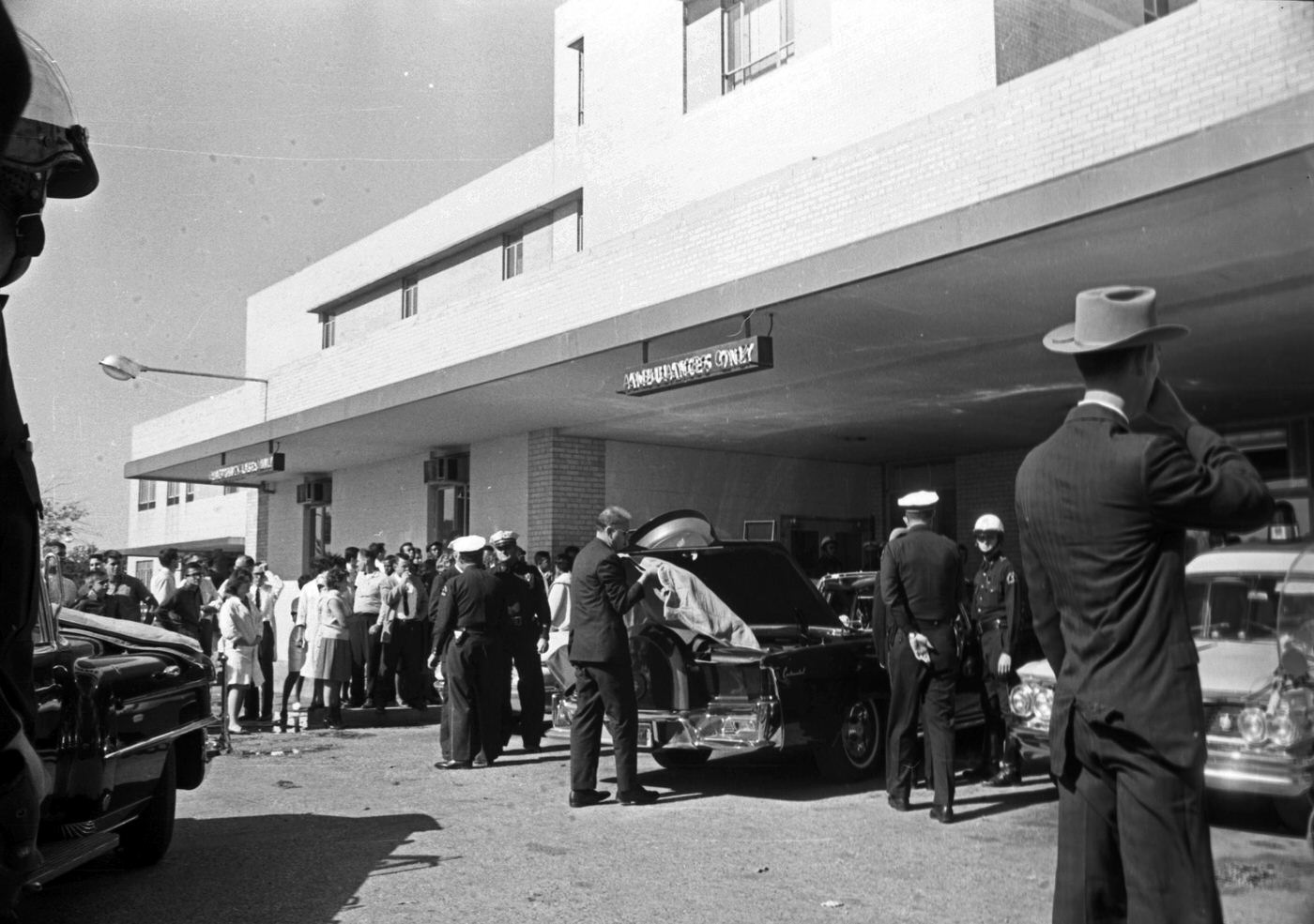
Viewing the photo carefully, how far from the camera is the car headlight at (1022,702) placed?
7.08m

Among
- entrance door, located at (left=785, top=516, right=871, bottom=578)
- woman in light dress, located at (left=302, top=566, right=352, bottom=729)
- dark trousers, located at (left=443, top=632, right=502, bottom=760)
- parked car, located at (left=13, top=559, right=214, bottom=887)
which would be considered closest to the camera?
parked car, located at (left=13, top=559, right=214, bottom=887)

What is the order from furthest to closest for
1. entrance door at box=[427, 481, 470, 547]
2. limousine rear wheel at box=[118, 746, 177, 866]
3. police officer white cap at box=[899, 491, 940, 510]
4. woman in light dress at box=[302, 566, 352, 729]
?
entrance door at box=[427, 481, 470, 547]
woman in light dress at box=[302, 566, 352, 729]
police officer white cap at box=[899, 491, 940, 510]
limousine rear wheel at box=[118, 746, 177, 866]

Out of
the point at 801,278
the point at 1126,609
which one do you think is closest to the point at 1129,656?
the point at 1126,609

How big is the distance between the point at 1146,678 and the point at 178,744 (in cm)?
526

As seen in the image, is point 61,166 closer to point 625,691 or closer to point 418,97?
point 418,97

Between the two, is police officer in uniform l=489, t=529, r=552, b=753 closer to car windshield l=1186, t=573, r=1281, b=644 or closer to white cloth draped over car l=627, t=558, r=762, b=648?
white cloth draped over car l=627, t=558, r=762, b=648

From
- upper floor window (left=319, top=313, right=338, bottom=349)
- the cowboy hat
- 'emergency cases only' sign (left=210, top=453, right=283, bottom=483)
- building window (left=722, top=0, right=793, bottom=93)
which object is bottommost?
the cowboy hat

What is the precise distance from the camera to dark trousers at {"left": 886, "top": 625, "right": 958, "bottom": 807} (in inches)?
274

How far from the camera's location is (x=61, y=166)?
2.19 meters

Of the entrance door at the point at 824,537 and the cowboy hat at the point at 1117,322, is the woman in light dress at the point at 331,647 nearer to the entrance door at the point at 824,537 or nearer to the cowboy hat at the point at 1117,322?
the entrance door at the point at 824,537

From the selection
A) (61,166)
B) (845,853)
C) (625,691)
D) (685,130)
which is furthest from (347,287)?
(61,166)

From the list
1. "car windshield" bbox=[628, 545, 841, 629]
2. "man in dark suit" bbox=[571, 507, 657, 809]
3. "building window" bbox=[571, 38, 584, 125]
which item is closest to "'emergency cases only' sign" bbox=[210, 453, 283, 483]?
"building window" bbox=[571, 38, 584, 125]

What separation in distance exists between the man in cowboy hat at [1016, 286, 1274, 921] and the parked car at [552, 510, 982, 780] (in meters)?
4.67

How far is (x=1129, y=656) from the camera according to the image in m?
2.83
